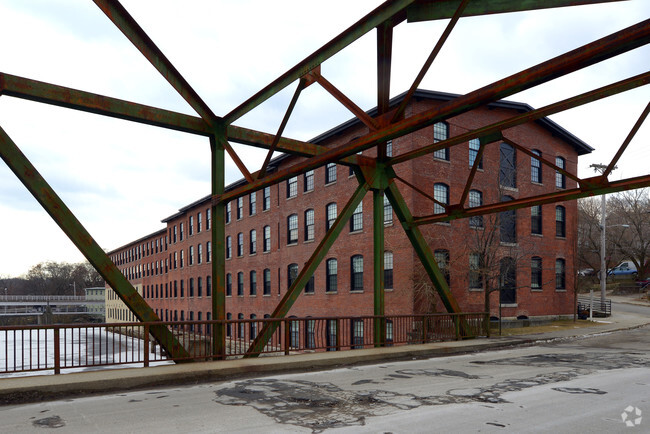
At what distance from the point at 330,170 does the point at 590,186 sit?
2033cm

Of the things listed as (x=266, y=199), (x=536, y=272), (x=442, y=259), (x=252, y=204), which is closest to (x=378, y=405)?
(x=442, y=259)

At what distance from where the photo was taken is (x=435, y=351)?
13859 mm

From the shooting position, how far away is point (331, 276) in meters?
30.4

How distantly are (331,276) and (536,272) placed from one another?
12.4m

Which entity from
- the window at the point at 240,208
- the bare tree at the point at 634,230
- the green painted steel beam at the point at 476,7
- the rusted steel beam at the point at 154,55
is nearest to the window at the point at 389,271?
the rusted steel beam at the point at 154,55

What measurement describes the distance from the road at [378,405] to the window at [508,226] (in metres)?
16.0

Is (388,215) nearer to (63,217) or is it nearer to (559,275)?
(559,275)

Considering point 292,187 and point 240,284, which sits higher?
point 292,187

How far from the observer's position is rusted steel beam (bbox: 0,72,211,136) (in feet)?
30.2

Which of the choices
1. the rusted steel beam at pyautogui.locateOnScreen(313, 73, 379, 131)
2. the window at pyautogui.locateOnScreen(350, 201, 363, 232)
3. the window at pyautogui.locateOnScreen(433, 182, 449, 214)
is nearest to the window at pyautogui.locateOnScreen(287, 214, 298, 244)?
the window at pyautogui.locateOnScreen(350, 201, 363, 232)

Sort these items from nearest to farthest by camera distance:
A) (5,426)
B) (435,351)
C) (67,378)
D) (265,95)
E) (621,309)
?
(5,426) < (67,378) < (265,95) < (435,351) < (621,309)

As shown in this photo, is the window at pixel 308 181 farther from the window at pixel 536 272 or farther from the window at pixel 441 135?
the window at pixel 536 272

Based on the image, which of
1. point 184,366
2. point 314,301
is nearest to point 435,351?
point 184,366

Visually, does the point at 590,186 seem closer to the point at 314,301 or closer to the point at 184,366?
the point at 184,366
